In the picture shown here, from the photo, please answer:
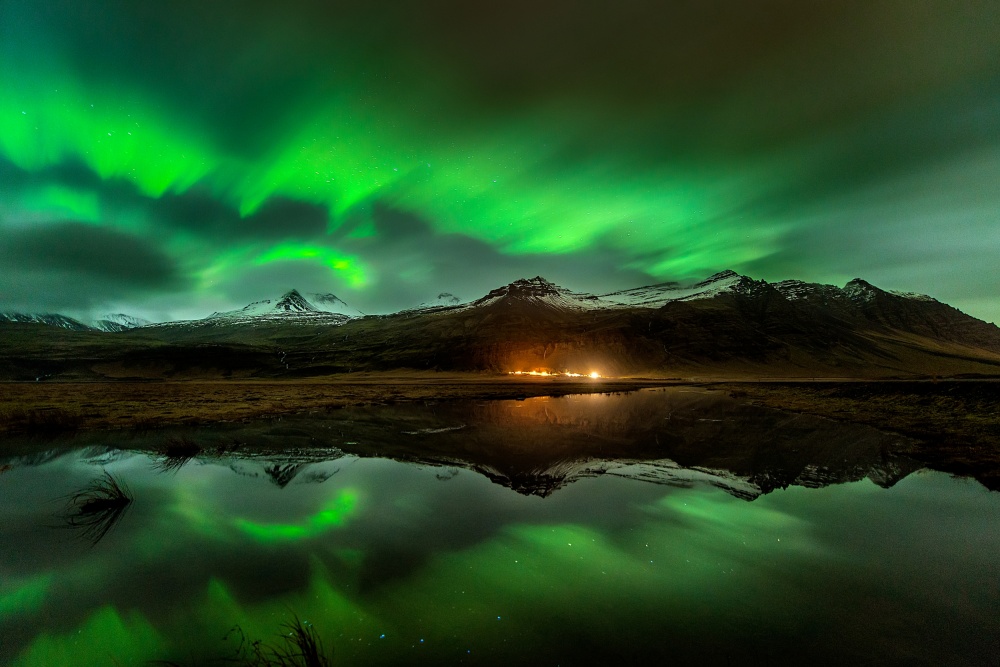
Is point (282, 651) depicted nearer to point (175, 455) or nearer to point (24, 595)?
point (24, 595)

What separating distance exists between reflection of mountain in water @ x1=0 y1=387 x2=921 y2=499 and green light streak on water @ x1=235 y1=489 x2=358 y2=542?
4.88m

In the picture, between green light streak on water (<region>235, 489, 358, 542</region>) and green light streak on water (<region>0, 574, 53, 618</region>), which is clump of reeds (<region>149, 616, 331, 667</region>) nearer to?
green light streak on water (<region>0, 574, 53, 618</region>)

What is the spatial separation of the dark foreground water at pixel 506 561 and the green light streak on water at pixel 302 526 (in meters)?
0.10

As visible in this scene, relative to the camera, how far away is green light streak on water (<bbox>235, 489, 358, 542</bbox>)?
12961mm

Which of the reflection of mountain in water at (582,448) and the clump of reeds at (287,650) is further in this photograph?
the reflection of mountain in water at (582,448)

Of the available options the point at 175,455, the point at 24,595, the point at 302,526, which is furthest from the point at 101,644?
the point at 175,455

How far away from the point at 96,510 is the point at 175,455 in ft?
32.5

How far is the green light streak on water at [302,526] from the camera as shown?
1296 cm

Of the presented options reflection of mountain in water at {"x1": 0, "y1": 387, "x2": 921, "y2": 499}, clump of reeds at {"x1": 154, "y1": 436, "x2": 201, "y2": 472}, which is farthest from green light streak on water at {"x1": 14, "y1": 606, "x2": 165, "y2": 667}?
clump of reeds at {"x1": 154, "y1": 436, "x2": 201, "y2": 472}

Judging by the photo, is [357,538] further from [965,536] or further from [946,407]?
[946,407]

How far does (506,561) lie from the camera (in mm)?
11211

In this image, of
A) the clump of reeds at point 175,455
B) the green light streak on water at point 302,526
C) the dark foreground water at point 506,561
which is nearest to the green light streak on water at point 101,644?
the dark foreground water at point 506,561

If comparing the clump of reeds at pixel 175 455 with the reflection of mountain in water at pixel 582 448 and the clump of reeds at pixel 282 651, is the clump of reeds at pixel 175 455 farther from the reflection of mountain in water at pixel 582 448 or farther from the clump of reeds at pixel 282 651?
the clump of reeds at pixel 282 651

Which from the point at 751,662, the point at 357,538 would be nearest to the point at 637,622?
the point at 751,662
